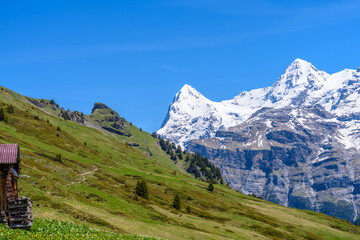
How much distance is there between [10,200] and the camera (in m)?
31.4

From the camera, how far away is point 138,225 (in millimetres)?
64000

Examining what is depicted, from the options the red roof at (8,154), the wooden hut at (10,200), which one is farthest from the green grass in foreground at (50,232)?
the red roof at (8,154)

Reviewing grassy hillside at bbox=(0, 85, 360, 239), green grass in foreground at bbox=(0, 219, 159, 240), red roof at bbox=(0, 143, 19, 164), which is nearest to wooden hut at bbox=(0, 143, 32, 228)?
red roof at bbox=(0, 143, 19, 164)

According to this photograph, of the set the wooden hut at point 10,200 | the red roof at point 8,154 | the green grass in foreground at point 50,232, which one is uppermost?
the red roof at point 8,154

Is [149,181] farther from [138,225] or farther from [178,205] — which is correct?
Result: [138,225]

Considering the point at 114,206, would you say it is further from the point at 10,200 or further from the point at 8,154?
the point at 8,154

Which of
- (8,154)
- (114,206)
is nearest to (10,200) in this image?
(8,154)

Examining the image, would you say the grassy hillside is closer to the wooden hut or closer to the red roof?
the wooden hut

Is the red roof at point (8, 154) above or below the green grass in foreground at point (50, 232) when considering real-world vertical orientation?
above

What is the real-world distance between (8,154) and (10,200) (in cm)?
398

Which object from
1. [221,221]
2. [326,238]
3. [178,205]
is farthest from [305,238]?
[178,205]

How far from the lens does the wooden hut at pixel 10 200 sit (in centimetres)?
3112

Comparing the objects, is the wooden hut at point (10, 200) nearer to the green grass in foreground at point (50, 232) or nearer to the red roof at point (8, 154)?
the red roof at point (8, 154)

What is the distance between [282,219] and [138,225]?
9512 centimetres
